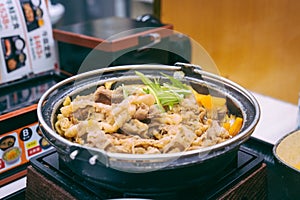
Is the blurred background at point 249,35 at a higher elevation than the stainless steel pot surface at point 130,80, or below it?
below

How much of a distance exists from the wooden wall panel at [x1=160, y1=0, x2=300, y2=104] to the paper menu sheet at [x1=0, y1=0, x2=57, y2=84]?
Result: 1815 mm

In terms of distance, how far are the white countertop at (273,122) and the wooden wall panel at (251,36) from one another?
1.16 m

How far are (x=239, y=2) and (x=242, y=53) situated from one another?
17.3 inches

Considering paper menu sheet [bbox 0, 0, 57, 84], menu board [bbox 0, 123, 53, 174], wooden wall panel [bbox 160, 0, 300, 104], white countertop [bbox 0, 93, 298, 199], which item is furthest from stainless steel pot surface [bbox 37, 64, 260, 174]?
wooden wall panel [bbox 160, 0, 300, 104]

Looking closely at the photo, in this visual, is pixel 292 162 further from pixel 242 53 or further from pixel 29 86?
pixel 242 53

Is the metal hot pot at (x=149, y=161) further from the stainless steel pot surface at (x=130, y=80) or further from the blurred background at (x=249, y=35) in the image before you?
the blurred background at (x=249, y=35)

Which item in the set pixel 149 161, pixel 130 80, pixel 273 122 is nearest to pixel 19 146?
pixel 130 80

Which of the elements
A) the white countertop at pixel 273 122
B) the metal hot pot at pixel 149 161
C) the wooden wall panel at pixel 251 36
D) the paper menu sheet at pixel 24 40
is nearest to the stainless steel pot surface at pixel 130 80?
the metal hot pot at pixel 149 161

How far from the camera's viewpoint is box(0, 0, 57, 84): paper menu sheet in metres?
1.69

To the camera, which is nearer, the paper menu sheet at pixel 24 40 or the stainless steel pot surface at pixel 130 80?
the stainless steel pot surface at pixel 130 80

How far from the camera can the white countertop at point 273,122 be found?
1566 mm

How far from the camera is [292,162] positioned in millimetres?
1273

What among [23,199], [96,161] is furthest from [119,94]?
[23,199]

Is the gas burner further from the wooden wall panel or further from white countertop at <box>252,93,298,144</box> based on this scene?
the wooden wall panel
